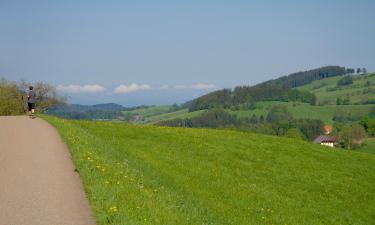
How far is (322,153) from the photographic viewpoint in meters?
44.5

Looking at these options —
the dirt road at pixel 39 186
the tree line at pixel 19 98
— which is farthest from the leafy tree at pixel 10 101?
the dirt road at pixel 39 186

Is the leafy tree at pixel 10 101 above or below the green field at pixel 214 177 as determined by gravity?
above

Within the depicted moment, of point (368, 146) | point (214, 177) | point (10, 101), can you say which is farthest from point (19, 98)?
point (368, 146)

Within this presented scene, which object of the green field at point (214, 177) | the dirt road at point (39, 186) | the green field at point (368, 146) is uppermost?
the dirt road at point (39, 186)

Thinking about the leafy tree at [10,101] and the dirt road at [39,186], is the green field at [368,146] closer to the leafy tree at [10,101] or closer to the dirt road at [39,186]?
the leafy tree at [10,101]

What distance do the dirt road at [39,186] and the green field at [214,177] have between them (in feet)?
1.71

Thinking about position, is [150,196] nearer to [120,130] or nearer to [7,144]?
[7,144]

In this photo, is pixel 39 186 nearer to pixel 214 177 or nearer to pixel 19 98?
pixel 214 177

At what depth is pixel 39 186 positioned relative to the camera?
15.7 m

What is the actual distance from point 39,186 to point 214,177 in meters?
15.3

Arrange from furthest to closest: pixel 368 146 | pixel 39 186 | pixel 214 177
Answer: pixel 368 146, pixel 214 177, pixel 39 186

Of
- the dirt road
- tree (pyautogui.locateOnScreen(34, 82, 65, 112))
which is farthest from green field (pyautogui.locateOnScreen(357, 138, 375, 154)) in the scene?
the dirt road

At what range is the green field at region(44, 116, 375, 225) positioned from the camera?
52.0 feet

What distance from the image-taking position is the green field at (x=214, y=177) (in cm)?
1586
